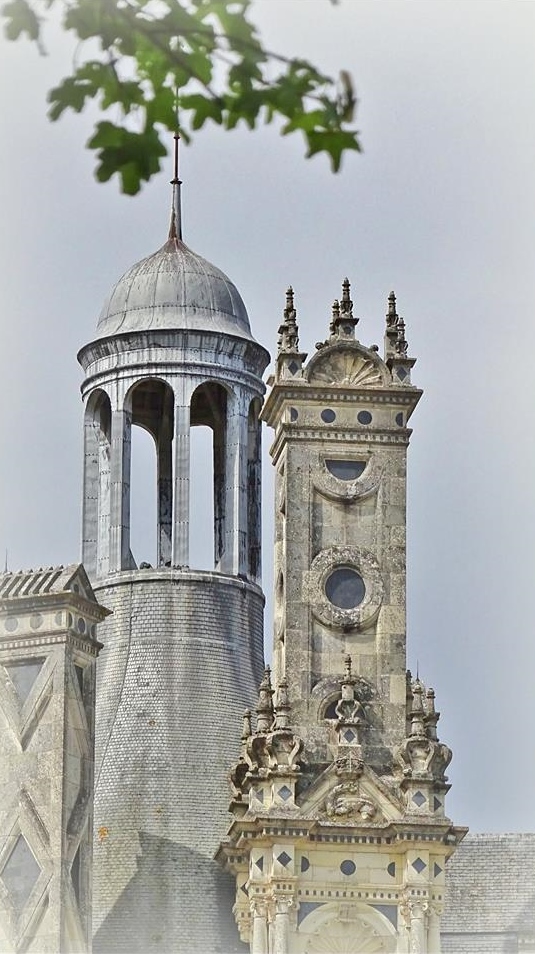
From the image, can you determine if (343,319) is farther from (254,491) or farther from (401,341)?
(254,491)

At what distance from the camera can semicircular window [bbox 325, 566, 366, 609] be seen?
4122cm

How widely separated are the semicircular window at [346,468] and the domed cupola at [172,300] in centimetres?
539

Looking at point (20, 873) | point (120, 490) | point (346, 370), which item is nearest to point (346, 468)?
point (346, 370)

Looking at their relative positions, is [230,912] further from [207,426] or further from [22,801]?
[207,426]

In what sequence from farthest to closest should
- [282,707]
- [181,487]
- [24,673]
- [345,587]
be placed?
[181,487], [345,587], [282,707], [24,673]

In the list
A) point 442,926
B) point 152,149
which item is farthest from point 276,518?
point 152,149

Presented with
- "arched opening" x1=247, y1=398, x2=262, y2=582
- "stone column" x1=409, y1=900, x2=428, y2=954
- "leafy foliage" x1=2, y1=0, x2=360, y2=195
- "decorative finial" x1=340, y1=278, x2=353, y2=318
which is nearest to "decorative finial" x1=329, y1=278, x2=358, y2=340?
"decorative finial" x1=340, y1=278, x2=353, y2=318

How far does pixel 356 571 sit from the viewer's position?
135 ft

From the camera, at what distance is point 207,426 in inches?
1890

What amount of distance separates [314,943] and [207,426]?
12522 millimetres

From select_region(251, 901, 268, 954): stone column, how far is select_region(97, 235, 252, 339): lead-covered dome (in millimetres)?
11858

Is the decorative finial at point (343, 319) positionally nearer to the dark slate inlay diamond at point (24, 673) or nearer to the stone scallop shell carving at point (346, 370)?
the stone scallop shell carving at point (346, 370)

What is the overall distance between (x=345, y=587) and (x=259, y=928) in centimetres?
593

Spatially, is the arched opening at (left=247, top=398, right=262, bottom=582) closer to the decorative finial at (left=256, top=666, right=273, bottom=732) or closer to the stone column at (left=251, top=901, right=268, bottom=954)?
the decorative finial at (left=256, top=666, right=273, bottom=732)
